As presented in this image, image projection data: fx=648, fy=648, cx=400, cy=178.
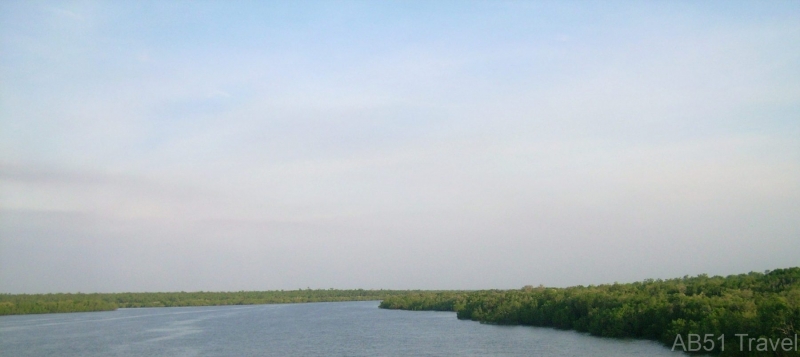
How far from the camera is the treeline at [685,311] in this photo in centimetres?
2475

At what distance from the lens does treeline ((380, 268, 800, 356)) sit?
2475cm

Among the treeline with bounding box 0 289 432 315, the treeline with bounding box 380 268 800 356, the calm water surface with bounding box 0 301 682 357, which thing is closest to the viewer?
the treeline with bounding box 380 268 800 356

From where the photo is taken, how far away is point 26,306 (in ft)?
352

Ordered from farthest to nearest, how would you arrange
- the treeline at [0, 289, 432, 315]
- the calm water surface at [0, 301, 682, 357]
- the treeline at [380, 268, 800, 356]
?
the treeline at [0, 289, 432, 315] < the calm water surface at [0, 301, 682, 357] < the treeline at [380, 268, 800, 356]

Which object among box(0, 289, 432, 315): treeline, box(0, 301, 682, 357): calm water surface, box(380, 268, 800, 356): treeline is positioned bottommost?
box(0, 289, 432, 315): treeline

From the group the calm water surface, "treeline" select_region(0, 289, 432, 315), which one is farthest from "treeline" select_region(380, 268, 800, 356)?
"treeline" select_region(0, 289, 432, 315)

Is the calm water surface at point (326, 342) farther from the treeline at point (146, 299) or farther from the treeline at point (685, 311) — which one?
the treeline at point (146, 299)

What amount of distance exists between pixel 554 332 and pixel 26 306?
315 ft

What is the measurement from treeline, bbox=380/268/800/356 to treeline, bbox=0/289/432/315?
80810 mm

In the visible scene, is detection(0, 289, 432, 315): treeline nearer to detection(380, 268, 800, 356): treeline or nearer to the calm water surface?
the calm water surface

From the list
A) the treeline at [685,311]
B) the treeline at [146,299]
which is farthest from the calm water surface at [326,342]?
the treeline at [146,299]

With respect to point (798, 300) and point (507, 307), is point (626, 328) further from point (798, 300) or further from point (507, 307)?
point (507, 307)

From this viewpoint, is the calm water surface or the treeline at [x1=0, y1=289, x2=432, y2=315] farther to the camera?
the treeline at [x1=0, y1=289, x2=432, y2=315]

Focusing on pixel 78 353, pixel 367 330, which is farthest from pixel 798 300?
pixel 78 353
